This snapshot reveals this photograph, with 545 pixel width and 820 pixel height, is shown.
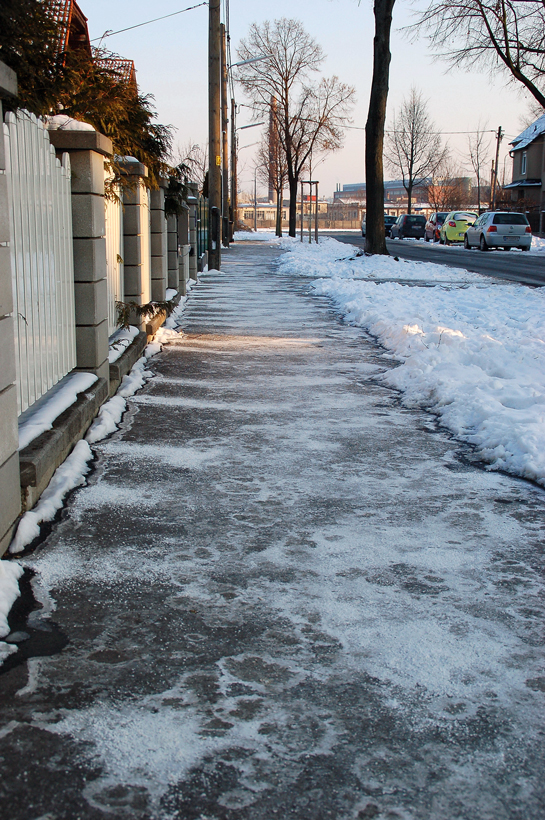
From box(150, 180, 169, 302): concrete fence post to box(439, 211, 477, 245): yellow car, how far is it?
32965 mm

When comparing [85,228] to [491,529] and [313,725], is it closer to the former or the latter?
[491,529]

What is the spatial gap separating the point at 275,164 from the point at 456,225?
2948 centimetres

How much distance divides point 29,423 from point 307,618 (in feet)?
7.14

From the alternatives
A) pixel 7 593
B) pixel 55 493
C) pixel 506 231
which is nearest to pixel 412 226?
pixel 506 231

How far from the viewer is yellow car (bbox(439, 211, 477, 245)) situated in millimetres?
41688

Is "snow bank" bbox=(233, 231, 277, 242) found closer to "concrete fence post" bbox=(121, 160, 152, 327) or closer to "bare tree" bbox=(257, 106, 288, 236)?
"bare tree" bbox=(257, 106, 288, 236)

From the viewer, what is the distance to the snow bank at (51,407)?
4.32 metres

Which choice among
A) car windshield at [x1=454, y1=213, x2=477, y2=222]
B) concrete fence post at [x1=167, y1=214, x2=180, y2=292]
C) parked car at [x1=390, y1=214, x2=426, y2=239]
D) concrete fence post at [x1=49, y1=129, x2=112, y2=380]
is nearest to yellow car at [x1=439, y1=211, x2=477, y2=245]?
car windshield at [x1=454, y1=213, x2=477, y2=222]

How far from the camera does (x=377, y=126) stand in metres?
24.0

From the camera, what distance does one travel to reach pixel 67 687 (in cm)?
254

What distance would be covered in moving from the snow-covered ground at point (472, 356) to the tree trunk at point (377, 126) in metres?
9.42

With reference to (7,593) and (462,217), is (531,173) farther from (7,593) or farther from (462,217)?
(7,593)

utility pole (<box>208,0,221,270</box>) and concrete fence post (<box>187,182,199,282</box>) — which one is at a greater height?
utility pole (<box>208,0,221,270</box>)

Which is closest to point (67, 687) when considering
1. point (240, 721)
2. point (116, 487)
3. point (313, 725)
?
point (240, 721)
